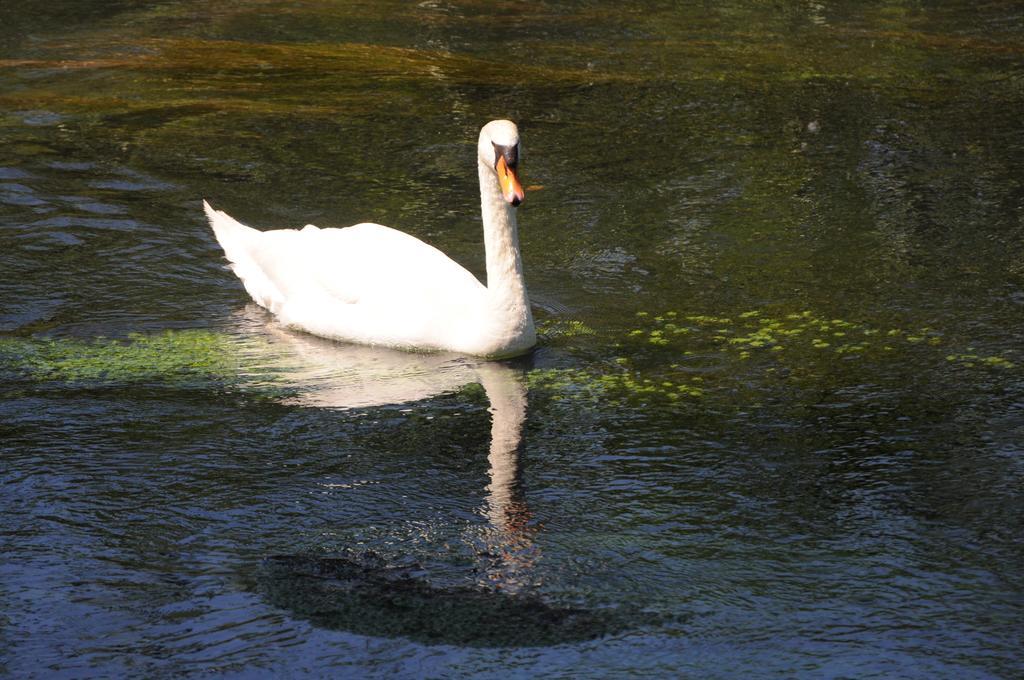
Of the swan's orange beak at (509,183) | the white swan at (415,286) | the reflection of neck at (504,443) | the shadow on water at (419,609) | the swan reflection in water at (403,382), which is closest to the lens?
the shadow on water at (419,609)

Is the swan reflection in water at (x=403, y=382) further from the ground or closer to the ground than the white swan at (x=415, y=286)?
closer to the ground

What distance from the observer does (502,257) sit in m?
7.97

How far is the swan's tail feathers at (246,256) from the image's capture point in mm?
8836

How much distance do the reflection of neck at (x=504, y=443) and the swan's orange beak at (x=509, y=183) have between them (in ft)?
3.02

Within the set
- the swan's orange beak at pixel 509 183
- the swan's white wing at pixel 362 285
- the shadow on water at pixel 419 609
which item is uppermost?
the swan's orange beak at pixel 509 183

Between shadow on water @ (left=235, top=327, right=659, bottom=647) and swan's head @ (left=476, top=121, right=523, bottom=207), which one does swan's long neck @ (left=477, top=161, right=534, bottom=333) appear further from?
shadow on water @ (left=235, top=327, right=659, bottom=647)

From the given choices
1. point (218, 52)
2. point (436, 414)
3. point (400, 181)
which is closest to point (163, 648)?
point (436, 414)

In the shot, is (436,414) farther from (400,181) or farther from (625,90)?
(625,90)

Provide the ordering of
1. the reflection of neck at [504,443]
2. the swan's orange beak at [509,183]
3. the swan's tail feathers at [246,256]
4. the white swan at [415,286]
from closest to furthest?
1. the reflection of neck at [504,443]
2. the swan's orange beak at [509,183]
3. the white swan at [415,286]
4. the swan's tail feathers at [246,256]

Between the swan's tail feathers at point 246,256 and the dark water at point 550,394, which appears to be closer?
the dark water at point 550,394

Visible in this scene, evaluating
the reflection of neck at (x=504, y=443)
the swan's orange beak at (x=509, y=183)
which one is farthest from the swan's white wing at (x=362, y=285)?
the swan's orange beak at (x=509, y=183)

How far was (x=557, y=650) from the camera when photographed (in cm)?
494

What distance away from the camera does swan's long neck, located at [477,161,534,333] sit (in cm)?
785

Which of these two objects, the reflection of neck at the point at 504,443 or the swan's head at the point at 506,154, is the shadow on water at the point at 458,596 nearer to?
the reflection of neck at the point at 504,443
